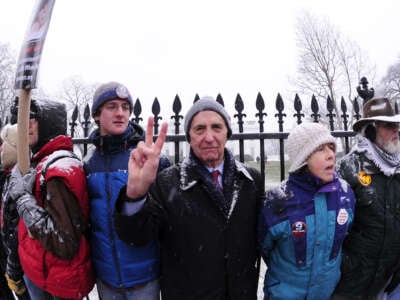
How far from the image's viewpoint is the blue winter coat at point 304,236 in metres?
1.96

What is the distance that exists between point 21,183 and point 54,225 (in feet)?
1.53

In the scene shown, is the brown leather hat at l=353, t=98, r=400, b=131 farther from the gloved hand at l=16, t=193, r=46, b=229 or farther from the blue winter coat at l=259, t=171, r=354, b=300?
the gloved hand at l=16, t=193, r=46, b=229

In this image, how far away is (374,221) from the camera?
2.25m

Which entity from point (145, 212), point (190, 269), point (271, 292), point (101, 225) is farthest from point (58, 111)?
point (271, 292)

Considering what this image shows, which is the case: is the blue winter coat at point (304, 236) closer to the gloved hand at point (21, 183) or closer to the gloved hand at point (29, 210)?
the gloved hand at point (29, 210)

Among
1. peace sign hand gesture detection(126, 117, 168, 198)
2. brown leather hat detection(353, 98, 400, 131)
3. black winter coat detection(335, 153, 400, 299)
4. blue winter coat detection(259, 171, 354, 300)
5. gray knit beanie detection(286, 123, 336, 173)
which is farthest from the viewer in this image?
brown leather hat detection(353, 98, 400, 131)

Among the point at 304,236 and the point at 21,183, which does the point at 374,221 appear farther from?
the point at 21,183

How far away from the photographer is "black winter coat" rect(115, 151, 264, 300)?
188cm

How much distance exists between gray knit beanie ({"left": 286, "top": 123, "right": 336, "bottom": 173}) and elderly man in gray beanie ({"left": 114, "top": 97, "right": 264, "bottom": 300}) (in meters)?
0.42

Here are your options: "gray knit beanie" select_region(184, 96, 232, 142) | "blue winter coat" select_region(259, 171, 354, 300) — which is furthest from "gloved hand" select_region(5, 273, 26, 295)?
"blue winter coat" select_region(259, 171, 354, 300)

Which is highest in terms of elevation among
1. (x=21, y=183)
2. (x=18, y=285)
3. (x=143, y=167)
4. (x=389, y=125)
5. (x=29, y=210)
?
(x=389, y=125)

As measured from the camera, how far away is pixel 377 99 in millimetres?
2604

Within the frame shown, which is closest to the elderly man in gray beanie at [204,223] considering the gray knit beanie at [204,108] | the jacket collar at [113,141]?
the gray knit beanie at [204,108]

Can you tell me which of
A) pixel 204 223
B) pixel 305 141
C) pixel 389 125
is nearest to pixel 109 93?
pixel 204 223
